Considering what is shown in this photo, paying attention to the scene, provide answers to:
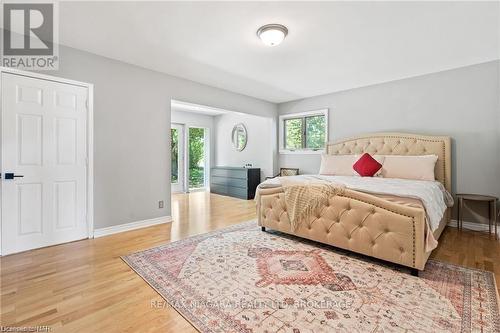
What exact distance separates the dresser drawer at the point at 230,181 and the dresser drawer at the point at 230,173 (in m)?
0.09

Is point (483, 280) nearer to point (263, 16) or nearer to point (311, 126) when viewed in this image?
point (263, 16)

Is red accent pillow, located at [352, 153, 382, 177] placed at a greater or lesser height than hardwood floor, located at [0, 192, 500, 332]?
greater

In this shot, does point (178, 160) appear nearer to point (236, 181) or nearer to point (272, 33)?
point (236, 181)

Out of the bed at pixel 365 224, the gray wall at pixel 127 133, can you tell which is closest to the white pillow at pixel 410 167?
the bed at pixel 365 224

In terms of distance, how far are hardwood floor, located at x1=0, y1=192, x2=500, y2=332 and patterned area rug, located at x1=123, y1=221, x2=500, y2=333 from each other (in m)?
0.15

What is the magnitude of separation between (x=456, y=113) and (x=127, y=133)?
16.5 ft

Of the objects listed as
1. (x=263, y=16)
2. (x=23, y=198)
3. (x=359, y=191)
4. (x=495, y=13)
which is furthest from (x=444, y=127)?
(x=23, y=198)

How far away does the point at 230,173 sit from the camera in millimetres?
6680

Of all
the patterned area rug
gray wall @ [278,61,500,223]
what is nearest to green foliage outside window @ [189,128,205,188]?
gray wall @ [278,61,500,223]

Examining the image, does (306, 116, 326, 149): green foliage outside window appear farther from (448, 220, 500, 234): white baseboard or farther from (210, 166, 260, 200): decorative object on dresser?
(448, 220, 500, 234): white baseboard

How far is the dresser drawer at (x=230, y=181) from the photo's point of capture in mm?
6297

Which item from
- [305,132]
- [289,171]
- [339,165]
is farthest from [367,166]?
[289,171]

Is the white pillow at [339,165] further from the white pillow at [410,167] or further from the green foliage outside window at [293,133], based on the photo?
the green foliage outside window at [293,133]

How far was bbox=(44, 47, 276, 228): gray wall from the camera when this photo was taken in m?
3.25
